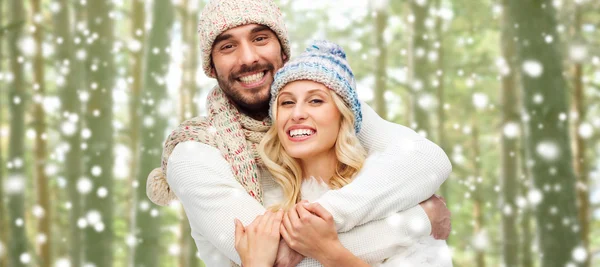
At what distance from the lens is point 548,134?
3482 mm

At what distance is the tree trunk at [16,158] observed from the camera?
462 cm

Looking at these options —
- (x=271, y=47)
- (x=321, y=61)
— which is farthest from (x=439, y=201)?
(x=271, y=47)

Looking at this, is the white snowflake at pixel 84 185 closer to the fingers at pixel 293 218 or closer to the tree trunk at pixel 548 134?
the tree trunk at pixel 548 134

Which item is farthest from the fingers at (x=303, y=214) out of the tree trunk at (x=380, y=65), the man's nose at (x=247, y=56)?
the tree trunk at (x=380, y=65)

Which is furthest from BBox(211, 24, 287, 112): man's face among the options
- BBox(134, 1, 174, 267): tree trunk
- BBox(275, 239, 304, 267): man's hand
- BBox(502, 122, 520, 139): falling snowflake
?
BBox(502, 122, 520, 139): falling snowflake

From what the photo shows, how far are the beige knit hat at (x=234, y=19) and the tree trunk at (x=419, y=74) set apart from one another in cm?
299

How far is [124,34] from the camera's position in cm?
558

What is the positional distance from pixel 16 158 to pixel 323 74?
12.1 feet

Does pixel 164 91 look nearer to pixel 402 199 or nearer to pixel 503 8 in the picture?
pixel 503 8

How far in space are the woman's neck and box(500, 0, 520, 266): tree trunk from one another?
9.62 ft

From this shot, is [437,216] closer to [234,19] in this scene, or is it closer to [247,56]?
[247,56]

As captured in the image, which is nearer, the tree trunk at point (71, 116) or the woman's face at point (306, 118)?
the woman's face at point (306, 118)

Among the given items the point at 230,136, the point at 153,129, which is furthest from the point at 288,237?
the point at 153,129

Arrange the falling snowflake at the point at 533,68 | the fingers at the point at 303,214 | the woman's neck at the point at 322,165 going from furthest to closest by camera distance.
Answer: the falling snowflake at the point at 533,68, the woman's neck at the point at 322,165, the fingers at the point at 303,214
